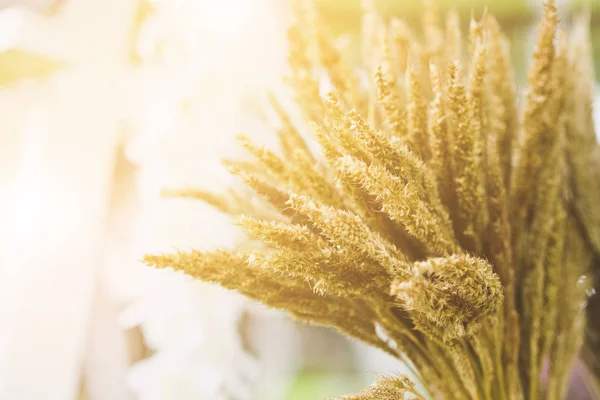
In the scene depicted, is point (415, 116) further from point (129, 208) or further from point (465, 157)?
point (129, 208)

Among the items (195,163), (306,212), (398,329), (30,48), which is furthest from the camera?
(195,163)

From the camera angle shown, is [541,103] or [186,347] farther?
[186,347]

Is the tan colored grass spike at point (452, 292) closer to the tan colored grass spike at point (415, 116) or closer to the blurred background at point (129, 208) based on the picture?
the tan colored grass spike at point (415, 116)

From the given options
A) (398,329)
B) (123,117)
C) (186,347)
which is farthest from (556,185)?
(123,117)

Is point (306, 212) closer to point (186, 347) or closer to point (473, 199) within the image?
point (473, 199)

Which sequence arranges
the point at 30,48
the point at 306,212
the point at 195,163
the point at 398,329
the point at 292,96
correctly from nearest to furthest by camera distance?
the point at 306,212
the point at 398,329
the point at 292,96
the point at 30,48
the point at 195,163

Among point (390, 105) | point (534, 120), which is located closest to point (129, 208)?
point (390, 105)

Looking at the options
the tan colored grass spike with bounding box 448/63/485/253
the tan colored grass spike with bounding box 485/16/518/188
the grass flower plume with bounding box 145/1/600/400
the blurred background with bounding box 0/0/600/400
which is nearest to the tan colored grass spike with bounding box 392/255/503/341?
the grass flower plume with bounding box 145/1/600/400

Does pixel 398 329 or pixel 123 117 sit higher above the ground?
pixel 123 117
